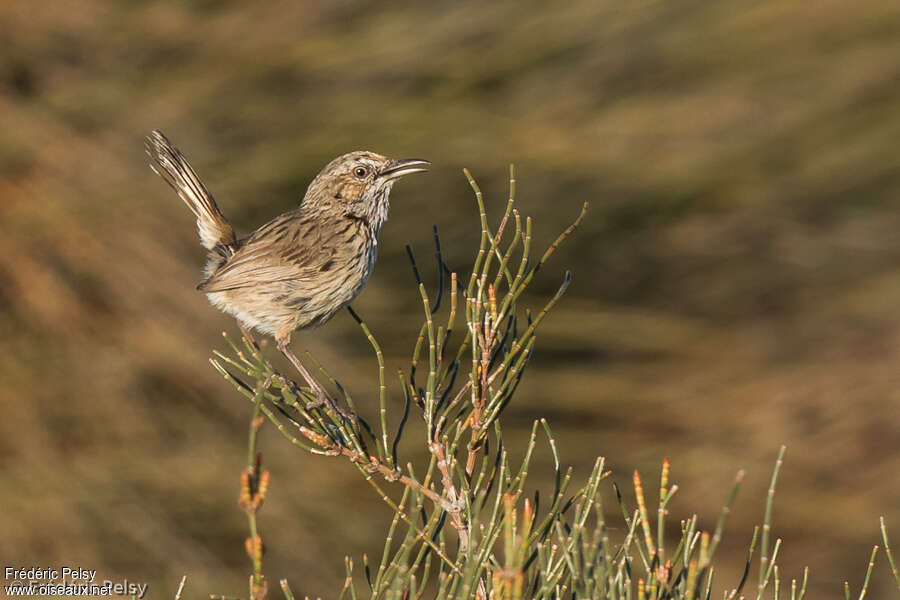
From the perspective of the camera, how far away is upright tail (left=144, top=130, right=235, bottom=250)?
2.66m

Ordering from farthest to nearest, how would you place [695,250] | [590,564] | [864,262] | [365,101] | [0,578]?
[695,250], [864,262], [365,101], [0,578], [590,564]

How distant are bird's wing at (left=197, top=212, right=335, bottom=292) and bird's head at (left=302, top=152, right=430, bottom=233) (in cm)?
21

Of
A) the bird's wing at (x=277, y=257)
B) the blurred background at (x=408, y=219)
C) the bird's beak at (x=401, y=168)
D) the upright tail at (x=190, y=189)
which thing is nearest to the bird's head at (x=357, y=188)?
the bird's beak at (x=401, y=168)

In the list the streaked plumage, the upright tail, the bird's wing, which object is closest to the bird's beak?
the streaked plumage

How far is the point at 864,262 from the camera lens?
2811 millimetres

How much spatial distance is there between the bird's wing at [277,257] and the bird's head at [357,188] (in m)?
0.21

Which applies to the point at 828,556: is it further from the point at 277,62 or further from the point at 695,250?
the point at 277,62

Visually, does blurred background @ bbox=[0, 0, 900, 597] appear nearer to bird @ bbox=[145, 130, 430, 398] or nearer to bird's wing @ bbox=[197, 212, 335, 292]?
bird @ bbox=[145, 130, 430, 398]

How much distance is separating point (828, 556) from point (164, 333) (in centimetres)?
174

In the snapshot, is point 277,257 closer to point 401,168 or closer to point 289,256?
point 289,256

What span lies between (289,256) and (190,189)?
1.30 feet

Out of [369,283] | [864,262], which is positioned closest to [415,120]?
[369,283]

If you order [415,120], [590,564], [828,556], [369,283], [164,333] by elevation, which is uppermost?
[415,120]

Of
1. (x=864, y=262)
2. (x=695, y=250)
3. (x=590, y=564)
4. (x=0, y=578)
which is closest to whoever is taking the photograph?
(x=590, y=564)
